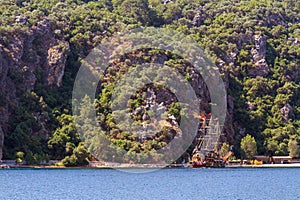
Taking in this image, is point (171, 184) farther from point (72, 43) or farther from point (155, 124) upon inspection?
point (72, 43)

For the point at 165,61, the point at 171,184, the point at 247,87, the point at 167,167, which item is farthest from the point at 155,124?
the point at 171,184

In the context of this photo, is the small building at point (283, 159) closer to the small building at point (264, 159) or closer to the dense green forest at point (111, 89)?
the small building at point (264, 159)

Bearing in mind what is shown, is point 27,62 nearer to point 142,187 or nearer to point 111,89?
point 111,89

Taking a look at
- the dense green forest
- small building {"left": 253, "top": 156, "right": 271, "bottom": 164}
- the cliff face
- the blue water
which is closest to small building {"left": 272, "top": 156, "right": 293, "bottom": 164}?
small building {"left": 253, "top": 156, "right": 271, "bottom": 164}

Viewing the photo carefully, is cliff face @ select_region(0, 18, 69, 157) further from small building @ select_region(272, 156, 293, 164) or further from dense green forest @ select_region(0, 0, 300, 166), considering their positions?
small building @ select_region(272, 156, 293, 164)

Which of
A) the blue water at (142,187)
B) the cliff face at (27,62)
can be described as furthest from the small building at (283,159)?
the blue water at (142,187)
